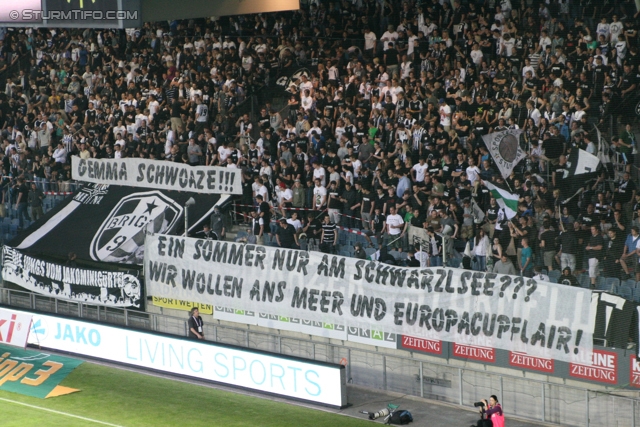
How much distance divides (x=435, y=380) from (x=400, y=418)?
1.32 meters

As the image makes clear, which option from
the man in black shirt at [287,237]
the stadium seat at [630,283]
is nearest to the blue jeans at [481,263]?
the stadium seat at [630,283]

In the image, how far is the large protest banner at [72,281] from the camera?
2259cm

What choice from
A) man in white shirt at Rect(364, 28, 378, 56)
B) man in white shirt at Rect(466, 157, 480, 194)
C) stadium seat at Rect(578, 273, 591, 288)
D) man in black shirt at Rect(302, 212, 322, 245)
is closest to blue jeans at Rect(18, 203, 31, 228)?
man in black shirt at Rect(302, 212, 322, 245)

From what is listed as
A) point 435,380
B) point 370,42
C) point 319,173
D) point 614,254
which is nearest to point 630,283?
point 614,254

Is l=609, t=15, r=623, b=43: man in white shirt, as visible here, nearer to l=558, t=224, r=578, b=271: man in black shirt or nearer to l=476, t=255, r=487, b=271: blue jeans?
l=558, t=224, r=578, b=271: man in black shirt

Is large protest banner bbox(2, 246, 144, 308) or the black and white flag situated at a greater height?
the black and white flag

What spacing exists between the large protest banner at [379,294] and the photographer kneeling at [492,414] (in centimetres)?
130

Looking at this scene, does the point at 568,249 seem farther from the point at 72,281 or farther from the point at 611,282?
the point at 72,281

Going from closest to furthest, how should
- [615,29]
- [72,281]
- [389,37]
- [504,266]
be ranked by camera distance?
[504,266] < [615,29] < [72,281] < [389,37]

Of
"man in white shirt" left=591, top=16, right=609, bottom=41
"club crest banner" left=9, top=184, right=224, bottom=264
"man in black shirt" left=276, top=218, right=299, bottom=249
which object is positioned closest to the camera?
"man in white shirt" left=591, top=16, right=609, bottom=41

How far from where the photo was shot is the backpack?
17.2m

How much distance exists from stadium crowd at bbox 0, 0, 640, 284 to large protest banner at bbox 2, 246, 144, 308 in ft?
6.80

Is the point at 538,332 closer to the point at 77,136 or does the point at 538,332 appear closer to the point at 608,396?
the point at 608,396

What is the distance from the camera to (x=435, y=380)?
18250 mm
